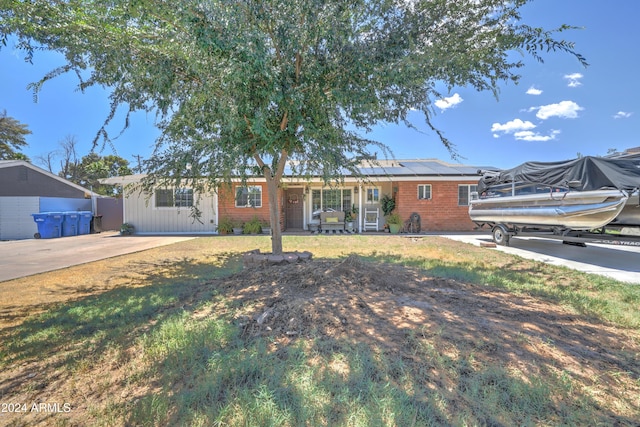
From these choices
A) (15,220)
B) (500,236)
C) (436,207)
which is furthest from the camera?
(436,207)

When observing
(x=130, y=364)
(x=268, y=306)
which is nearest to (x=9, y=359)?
(x=130, y=364)

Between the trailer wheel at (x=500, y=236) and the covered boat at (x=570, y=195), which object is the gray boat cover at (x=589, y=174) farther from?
the trailer wheel at (x=500, y=236)

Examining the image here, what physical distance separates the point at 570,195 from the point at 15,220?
22.1 m

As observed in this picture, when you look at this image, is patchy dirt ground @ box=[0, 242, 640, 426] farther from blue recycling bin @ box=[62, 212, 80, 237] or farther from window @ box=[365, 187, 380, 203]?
blue recycling bin @ box=[62, 212, 80, 237]

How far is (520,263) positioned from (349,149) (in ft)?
16.4

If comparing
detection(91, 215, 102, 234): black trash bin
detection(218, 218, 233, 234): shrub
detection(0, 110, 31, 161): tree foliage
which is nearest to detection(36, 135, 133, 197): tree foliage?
detection(0, 110, 31, 161): tree foliage

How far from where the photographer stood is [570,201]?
6809 millimetres

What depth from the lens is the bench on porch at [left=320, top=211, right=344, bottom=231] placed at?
14.1m

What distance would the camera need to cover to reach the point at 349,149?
6336mm

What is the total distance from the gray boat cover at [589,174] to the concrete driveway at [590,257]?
176cm

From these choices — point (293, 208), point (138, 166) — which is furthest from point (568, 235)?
point (293, 208)

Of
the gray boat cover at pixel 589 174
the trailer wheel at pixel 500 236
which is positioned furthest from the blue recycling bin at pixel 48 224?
the gray boat cover at pixel 589 174

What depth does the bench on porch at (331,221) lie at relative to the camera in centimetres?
1412

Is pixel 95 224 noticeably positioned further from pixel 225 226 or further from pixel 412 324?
pixel 412 324
